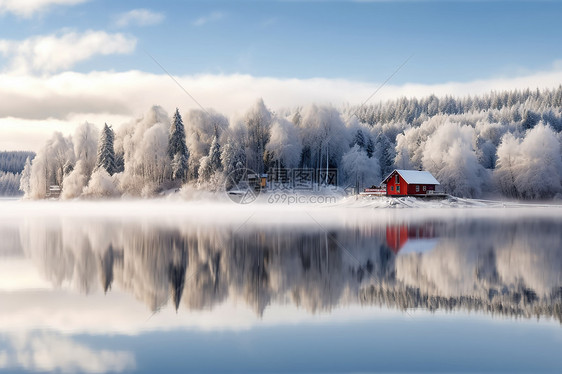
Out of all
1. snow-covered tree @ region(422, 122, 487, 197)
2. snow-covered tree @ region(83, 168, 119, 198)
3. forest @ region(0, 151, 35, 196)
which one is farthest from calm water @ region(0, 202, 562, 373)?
forest @ region(0, 151, 35, 196)

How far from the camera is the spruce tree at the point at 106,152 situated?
63625 mm

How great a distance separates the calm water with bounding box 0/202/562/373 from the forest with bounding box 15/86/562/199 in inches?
1617

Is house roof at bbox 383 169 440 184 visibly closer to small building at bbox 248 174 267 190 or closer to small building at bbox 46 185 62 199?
small building at bbox 248 174 267 190

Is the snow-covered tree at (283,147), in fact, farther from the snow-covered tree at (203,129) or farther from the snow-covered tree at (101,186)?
the snow-covered tree at (101,186)

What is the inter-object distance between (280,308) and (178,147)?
172ft

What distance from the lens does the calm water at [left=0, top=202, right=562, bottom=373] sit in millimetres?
8016

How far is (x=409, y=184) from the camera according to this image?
5841 cm

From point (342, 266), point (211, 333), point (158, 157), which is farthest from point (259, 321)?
point (158, 157)

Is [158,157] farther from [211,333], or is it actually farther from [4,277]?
[211,333]

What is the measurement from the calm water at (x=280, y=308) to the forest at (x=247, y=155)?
4108cm

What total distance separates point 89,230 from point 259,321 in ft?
65.4

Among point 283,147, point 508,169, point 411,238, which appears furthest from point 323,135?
point 411,238

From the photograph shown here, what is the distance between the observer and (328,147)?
67.8 metres

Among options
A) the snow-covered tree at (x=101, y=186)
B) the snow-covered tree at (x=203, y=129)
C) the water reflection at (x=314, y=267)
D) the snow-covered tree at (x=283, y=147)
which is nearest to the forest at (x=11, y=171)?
the snow-covered tree at (x=101, y=186)
